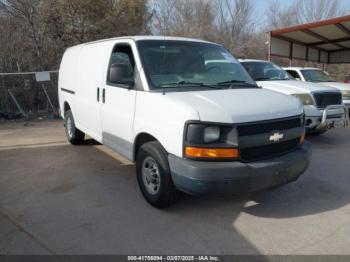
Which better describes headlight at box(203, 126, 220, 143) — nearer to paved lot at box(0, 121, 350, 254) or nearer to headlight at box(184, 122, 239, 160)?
headlight at box(184, 122, 239, 160)

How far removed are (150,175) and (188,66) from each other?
1.55 m

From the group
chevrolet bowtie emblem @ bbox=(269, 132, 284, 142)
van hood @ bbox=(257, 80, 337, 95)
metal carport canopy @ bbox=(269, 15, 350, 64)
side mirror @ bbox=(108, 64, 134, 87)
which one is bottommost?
chevrolet bowtie emblem @ bbox=(269, 132, 284, 142)

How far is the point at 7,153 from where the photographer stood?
21.7 ft

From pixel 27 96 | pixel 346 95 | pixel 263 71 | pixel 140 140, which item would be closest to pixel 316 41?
pixel 346 95

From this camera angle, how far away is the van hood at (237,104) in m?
3.28

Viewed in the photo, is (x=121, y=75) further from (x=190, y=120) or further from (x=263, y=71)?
(x=263, y=71)

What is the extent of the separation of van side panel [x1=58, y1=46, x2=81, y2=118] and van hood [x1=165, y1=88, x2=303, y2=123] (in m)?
3.32

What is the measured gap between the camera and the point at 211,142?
3293 mm

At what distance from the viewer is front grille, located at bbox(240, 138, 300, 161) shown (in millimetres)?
3416

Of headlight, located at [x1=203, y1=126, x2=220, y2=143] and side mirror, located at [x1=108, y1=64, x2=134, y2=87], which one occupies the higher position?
side mirror, located at [x1=108, y1=64, x2=134, y2=87]

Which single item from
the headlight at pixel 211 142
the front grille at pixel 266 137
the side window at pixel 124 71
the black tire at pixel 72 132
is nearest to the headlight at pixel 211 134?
the headlight at pixel 211 142

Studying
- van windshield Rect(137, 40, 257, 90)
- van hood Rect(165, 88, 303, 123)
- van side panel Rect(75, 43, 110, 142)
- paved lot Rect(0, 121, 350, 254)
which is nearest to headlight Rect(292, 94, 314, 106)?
paved lot Rect(0, 121, 350, 254)

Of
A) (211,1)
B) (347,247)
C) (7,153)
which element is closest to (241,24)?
(211,1)

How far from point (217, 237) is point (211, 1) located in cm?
3154
